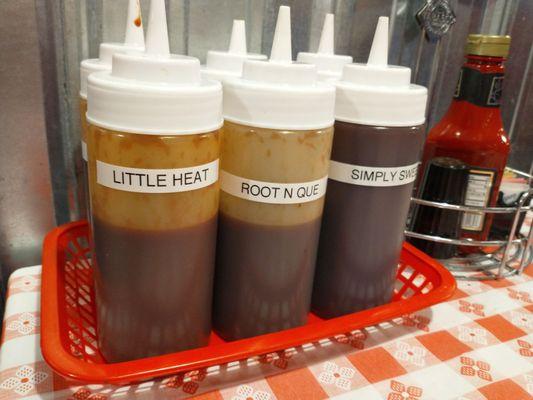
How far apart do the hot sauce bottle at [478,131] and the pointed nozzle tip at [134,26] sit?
1.57 ft

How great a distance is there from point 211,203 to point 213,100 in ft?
0.32

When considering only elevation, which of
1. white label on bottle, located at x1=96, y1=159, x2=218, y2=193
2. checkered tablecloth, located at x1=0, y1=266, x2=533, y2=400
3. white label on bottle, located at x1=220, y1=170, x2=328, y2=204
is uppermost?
white label on bottle, located at x1=96, y1=159, x2=218, y2=193

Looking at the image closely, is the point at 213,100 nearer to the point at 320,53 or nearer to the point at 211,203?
the point at 211,203

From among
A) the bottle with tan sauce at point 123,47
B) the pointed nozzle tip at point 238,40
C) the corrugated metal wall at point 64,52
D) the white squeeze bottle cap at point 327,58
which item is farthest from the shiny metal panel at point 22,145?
the white squeeze bottle cap at point 327,58

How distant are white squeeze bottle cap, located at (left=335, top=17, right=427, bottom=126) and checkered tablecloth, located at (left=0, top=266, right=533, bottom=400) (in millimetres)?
257

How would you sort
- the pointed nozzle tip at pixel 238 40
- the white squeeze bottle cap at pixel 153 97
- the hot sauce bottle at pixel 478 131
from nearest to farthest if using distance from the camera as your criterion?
the white squeeze bottle cap at pixel 153 97 → the pointed nozzle tip at pixel 238 40 → the hot sauce bottle at pixel 478 131

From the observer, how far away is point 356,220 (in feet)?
1.72

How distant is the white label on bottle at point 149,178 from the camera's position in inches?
14.8

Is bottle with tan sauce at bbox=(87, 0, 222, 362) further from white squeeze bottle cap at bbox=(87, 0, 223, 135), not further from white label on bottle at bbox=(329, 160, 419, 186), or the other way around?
white label on bottle at bbox=(329, 160, 419, 186)

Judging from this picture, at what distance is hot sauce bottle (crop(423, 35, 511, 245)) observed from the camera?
0.68 metres

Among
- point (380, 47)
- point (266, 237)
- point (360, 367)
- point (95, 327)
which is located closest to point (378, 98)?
point (380, 47)

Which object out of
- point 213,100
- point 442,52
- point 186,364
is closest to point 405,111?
point 213,100

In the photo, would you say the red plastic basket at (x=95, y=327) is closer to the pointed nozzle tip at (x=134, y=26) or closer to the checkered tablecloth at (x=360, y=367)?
the checkered tablecloth at (x=360, y=367)

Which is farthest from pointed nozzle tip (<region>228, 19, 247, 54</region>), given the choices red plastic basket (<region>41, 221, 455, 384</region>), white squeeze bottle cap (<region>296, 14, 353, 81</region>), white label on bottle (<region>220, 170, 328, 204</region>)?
red plastic basket (<region>41, 221, 455, 384</region>)
